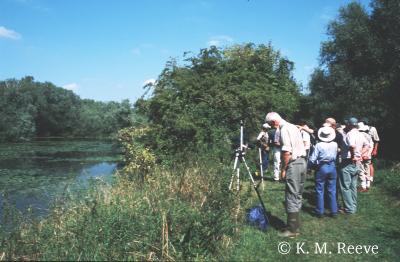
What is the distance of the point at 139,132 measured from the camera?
16.6m

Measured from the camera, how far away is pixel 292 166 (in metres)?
7.03

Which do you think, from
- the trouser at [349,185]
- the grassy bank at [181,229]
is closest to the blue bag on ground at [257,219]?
the grassy bank at [181,229]

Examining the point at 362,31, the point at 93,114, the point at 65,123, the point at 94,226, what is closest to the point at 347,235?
the point at 94,226

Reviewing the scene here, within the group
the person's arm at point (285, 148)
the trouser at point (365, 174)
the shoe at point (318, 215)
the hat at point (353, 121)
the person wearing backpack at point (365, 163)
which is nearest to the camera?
A: the person's arm at point (285, 148)

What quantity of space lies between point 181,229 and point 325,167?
3843mm

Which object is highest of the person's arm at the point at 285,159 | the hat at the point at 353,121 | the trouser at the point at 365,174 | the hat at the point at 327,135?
the hat at the point at 353,121

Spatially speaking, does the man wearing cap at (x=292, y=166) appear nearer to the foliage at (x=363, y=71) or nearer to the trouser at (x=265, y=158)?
the trouser at (x=265, y=158)

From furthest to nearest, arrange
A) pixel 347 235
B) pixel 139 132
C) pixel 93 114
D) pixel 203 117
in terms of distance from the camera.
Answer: pixel 93 114 → pixel 139 132 → pixel 203 117 → pixel 347 235

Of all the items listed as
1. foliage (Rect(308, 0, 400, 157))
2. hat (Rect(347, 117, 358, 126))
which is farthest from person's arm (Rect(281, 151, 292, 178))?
foliage (Rect(308, 0, 400, 157))

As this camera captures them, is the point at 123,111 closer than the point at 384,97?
No

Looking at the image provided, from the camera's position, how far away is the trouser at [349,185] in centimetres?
852

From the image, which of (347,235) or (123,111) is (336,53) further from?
(123,111)

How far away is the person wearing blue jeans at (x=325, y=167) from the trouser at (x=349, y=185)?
1.15ft

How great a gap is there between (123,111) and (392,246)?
72.5 m
